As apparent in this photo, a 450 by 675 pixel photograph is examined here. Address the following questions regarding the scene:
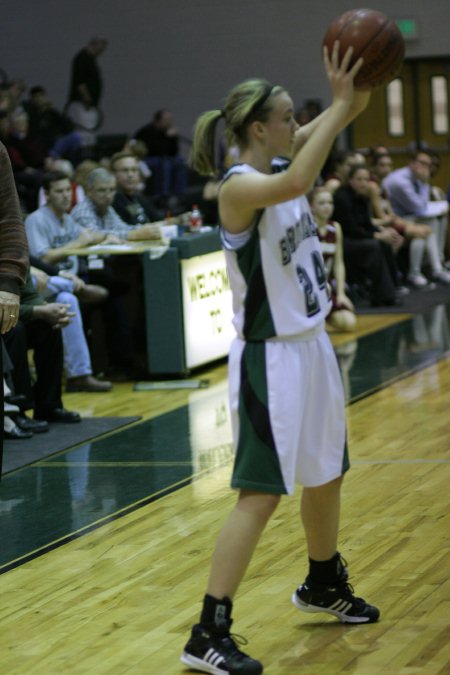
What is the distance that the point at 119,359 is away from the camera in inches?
335

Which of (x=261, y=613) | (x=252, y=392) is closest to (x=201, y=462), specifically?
(x=261, y=613)

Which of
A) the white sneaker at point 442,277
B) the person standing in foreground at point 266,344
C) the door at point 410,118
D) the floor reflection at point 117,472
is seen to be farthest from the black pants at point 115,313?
the door at point 410,118

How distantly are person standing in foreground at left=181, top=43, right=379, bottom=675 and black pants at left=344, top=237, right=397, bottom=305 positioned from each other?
816 cm

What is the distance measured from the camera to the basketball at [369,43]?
3205mm

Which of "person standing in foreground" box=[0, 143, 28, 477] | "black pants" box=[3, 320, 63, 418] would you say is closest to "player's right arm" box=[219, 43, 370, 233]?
"person standing in foreground" box=[0, 143, 28, 477]

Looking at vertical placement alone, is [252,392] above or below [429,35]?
below

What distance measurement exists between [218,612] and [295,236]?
0.94 meters

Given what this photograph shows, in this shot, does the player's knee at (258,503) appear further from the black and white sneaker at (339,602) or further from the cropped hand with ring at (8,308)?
the cropped hand with ring at (8,308)

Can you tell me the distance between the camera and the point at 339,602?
3.49 metres

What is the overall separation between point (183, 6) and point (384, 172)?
444cm

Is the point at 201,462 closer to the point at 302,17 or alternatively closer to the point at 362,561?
the point at 362,561

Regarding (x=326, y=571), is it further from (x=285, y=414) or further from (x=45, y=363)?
(x=45, y=363)

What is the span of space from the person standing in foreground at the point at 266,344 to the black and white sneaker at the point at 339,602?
1.07ft

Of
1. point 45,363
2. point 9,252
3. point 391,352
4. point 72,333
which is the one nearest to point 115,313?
point 72,333
